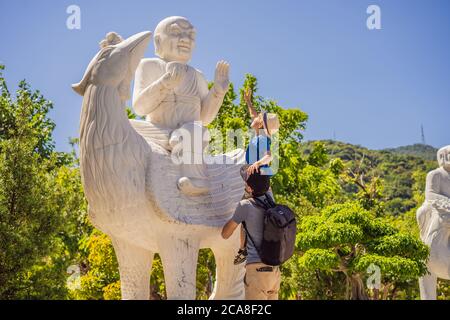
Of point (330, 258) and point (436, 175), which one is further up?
point (436, 175)

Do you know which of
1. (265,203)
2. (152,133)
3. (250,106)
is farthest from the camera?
(152,133)

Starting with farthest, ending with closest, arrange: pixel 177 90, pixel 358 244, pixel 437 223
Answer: pixel 358 244 < pixel 437 223 < pixel 177 90

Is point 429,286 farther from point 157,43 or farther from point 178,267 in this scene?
point 157,43

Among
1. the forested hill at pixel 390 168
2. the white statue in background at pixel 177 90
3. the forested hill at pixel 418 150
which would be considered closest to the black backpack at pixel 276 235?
the white statue in background at pixel 177 90

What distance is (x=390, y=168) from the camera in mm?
31812

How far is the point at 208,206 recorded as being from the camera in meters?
6.33

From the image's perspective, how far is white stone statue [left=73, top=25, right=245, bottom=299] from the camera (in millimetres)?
5883

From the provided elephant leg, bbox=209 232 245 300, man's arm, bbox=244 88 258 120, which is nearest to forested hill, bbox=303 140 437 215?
elephant leg, bbox=209 232 245 300

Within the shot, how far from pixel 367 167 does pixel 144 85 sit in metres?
25.5

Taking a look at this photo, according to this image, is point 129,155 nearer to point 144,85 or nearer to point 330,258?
point 144,85

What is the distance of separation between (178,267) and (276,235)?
1273 mm

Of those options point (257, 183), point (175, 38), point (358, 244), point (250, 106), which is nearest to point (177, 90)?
point (175, 38)

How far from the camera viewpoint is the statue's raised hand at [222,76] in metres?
6.62
